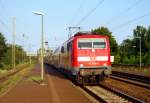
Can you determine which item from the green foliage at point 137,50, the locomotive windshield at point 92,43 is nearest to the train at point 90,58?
the locomotive windshield at point 92,43

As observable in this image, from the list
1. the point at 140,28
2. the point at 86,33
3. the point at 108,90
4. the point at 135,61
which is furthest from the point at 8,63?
the point at 108,90

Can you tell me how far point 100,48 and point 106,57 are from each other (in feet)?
2.43

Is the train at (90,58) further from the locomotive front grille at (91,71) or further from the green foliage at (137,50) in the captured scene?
the green foliage at (137,50)

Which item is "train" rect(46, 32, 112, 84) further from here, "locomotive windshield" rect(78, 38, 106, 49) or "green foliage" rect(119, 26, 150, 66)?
"green foliage" rect(119, 26, 150, 66)

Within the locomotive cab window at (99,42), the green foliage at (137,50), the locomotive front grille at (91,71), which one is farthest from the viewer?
the green foliage at (137,50)

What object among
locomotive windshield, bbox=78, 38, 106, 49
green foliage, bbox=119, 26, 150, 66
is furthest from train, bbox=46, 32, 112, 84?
green foliage, bbox=119, 26, 150, 66

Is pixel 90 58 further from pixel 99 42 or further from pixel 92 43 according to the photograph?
pixel 99 42

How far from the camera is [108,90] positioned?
21.2m

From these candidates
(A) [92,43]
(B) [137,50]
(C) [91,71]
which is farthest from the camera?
(B) [137,50]

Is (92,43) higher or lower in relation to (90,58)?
higher

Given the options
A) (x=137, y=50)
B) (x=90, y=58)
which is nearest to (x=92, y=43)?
(x=90, y=58)

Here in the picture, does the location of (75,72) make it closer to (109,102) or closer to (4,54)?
(109,102)

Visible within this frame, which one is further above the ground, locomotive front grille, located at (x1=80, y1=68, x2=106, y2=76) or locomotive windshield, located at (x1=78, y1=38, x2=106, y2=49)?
locomotive windshield, located at (x1=78, y1=38, x2=106, y2=49)

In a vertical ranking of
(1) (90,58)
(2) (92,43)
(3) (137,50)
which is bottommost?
(1) (90,58)
